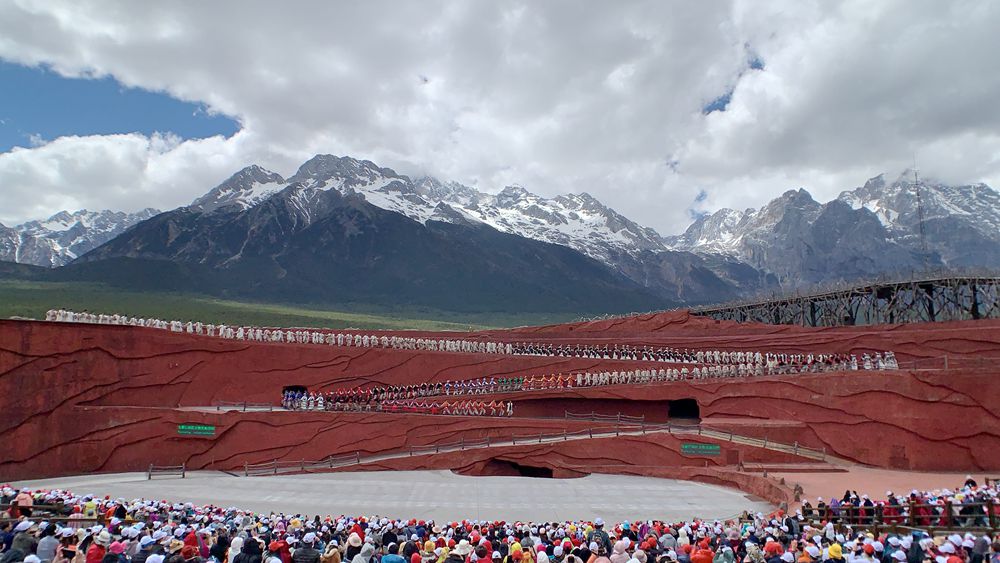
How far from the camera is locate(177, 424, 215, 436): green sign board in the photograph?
27.2 meters

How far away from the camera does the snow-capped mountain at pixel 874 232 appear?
455 ft

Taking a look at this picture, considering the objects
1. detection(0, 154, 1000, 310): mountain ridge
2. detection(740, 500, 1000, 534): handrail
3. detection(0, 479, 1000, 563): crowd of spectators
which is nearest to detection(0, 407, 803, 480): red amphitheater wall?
detection(740, 500, 1000, 534): handrail

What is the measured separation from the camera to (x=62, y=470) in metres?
25.5

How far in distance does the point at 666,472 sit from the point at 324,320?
57342 mm

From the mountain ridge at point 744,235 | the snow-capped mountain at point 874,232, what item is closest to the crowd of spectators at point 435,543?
the mountain ridge at point 744,235

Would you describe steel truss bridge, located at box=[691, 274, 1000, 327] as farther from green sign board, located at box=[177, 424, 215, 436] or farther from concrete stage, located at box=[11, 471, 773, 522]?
green sign board, located at box=[177, 424, 215, 436]

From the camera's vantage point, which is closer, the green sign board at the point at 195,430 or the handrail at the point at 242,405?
the green sign board at the point at 195,430

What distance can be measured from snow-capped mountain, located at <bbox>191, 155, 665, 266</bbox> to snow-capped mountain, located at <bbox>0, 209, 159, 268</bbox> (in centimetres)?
4214

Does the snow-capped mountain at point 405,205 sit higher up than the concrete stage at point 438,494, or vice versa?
the snow-capped mountain at point 405,205

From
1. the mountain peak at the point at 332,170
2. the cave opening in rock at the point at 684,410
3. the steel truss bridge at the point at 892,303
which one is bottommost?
the cave opening in rock at the point at 684,410

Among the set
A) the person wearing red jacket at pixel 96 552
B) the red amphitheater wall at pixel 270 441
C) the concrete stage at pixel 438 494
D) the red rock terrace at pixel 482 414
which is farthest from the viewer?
the red amphitheater wall at pixel 270 441

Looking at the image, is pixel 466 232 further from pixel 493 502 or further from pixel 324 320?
pixel 493 502

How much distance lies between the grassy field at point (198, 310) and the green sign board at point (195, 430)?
1357 inches

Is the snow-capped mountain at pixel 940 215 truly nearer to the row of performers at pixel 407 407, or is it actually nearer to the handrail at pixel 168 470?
the row of performers at pixel 407 407
